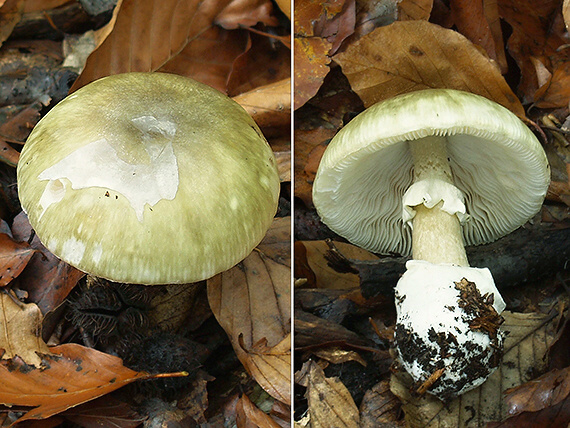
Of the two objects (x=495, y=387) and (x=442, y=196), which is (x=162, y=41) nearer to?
(x=442, y=196)

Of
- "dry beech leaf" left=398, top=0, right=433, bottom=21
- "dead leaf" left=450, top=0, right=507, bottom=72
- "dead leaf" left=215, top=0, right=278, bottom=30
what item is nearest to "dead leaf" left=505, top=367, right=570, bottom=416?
"dead leaf" left=450, top=0, right=507, bottom=72

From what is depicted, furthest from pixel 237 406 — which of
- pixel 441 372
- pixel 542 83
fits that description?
pixel 542 83

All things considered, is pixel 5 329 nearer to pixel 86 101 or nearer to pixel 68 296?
pixel 68 296

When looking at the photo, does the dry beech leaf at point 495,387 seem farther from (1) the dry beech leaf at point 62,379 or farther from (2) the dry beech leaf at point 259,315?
(1) the dry beech leaf at point 62,379

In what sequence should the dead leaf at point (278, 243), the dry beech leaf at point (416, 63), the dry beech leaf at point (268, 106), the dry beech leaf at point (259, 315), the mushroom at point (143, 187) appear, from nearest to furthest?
the mushroom at point (143, 187) < the dry beech leaf at point (259, 315) < the dry beech leaf at point (416, 63) < the dead leaf at point (278, 243) < the dry beech leaf at point (268, 106)

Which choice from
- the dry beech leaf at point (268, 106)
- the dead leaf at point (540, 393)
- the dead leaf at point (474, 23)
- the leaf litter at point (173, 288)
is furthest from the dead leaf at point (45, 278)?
the dead leaf at point (474, 23)

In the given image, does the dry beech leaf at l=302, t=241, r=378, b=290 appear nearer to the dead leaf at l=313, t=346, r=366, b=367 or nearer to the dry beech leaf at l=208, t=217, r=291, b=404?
the dry beech leaf at l=208, t=217, r=291, b=404

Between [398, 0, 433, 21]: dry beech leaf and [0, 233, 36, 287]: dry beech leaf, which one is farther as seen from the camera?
[398, 0, 433, 21]: dry beech leaf
